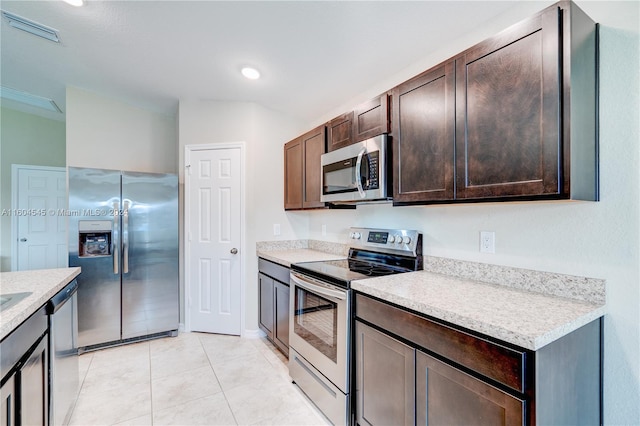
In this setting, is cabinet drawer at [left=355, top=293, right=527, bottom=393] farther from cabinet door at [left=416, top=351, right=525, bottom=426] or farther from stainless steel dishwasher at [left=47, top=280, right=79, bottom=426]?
stainless steel dishwasher at [left=47, top=280, right=79, bottom=426]

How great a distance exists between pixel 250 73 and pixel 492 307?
245cm

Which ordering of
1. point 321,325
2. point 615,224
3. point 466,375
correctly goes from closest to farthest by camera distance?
1. point 466,375
2. point 615,224
3. point 321,325

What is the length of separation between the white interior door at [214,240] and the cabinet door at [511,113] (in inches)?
92.3

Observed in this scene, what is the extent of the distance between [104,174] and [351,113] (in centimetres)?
241

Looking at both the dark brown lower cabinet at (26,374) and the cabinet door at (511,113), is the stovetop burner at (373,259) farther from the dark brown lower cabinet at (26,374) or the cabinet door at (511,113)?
the dark brown lower cabinet at (26,374)

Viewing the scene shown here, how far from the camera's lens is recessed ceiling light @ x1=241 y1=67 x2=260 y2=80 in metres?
2.45

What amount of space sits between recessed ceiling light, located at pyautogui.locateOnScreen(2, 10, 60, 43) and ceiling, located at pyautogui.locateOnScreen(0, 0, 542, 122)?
2.2 inches

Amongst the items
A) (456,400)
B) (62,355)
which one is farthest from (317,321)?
(62,355)

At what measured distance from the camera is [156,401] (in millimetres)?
2045

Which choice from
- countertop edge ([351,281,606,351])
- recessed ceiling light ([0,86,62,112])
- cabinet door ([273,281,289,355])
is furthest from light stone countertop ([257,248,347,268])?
recessed ceiling light ([0,86,62,112])

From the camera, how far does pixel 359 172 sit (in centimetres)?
202

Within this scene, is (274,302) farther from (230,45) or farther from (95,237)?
(230,45)

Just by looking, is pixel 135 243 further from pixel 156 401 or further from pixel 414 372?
pixel 414 372

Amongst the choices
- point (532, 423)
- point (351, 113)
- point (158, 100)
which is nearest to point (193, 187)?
point (158, 100)
